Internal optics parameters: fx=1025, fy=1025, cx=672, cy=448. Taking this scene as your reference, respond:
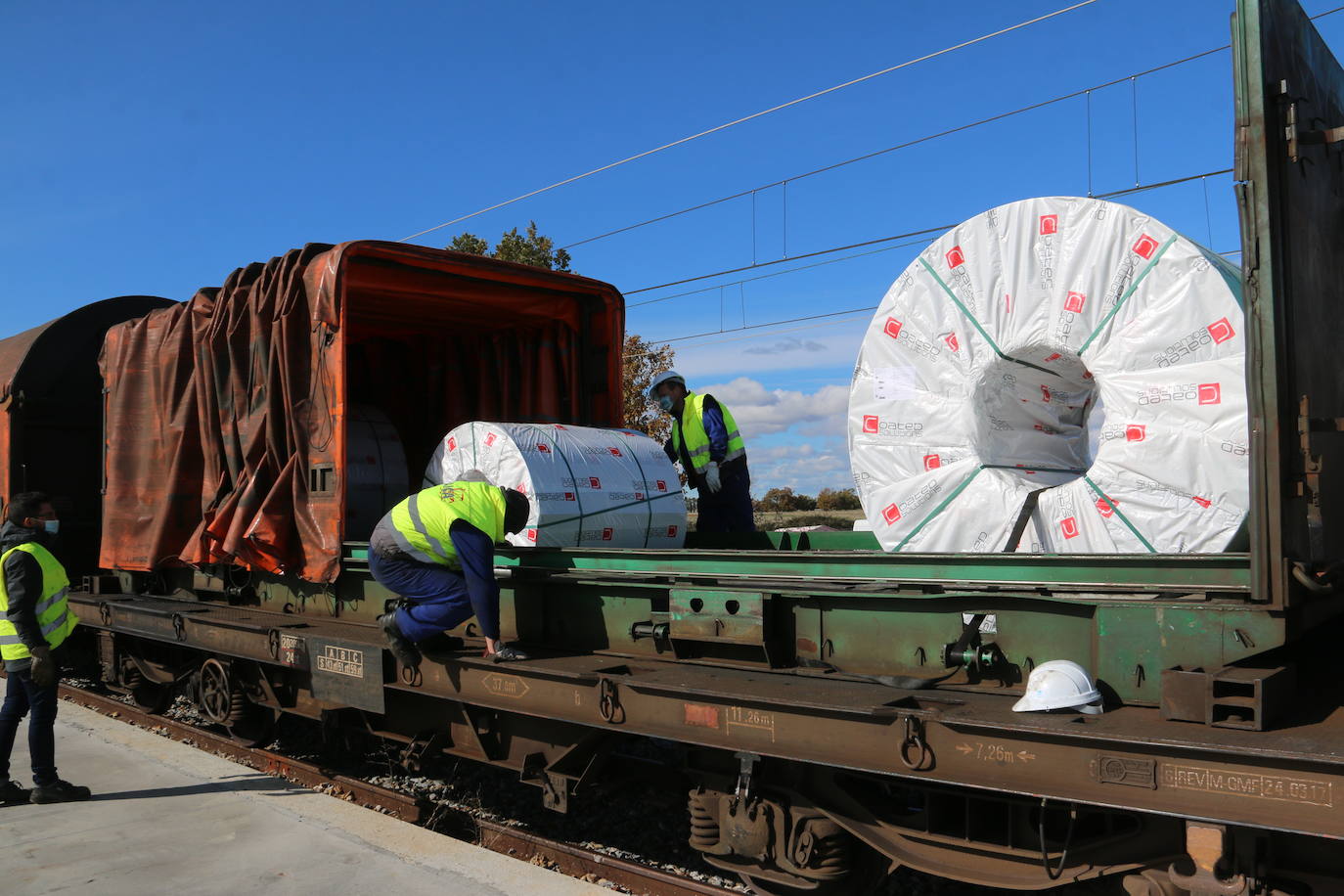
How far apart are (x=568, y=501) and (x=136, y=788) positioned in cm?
327

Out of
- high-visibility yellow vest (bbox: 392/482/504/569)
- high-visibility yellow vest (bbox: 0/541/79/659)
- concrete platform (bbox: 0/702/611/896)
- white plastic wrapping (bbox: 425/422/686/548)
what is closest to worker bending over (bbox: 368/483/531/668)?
high-visibility yellow vest (bbox: 392/482/504/569)

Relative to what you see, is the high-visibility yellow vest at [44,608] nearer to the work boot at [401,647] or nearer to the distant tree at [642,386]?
the work boot at [401,647]

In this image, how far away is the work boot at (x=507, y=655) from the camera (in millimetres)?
4711

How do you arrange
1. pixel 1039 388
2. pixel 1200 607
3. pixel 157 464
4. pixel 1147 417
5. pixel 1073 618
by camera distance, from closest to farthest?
pixel 1200 607, pixel 1073 618, pixel 1147 417, pixel 1039 388, pixel 157 464

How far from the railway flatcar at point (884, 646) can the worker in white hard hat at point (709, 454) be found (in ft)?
1.75

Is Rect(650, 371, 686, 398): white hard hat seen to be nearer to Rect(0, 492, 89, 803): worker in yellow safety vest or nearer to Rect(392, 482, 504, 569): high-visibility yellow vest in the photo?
Rect(392, 482, 504, 569): high-visibility yellow vest

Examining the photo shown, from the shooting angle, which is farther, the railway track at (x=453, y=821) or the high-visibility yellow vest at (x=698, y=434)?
the high-visibility yellow vest at (x=698, y=434)

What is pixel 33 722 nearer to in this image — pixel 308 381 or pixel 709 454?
pixel 308 381

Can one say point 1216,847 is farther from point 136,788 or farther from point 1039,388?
point 136,788

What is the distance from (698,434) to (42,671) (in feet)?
14.4

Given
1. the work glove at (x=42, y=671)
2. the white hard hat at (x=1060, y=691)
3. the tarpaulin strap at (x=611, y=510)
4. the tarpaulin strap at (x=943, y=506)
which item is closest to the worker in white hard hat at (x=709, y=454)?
the tarpaulin strap at (x=611, y=510)

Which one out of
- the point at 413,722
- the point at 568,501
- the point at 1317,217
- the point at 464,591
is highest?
the point at 1317,217

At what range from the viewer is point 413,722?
227 inches

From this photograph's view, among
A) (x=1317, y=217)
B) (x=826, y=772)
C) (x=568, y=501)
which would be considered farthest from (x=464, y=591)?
(x=1317, y=217)
